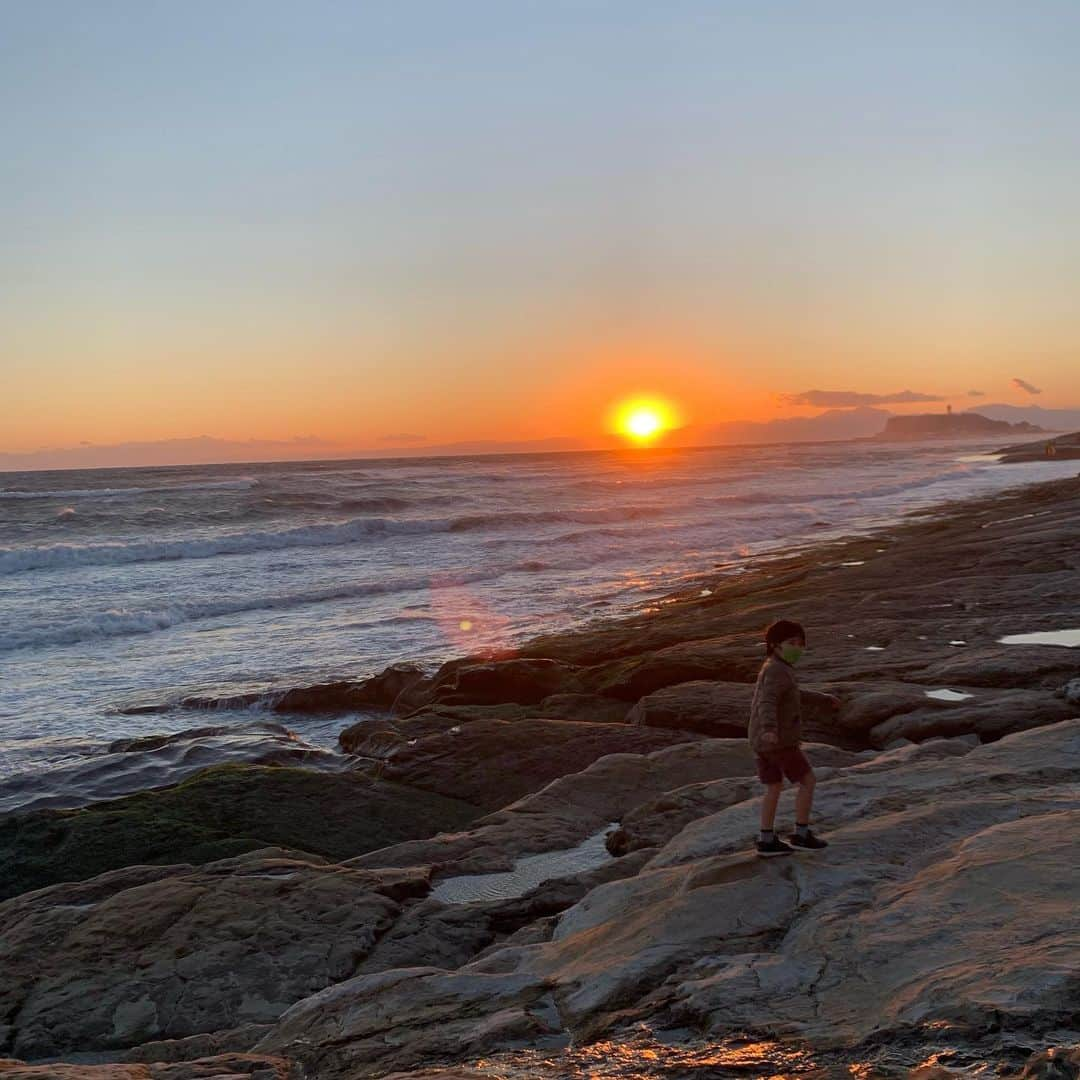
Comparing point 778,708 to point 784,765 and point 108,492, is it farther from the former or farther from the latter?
point 108,492

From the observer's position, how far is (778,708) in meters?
6.80

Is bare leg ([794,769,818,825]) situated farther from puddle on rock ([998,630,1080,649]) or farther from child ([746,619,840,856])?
puddle on rock ([998,630,1080,649])

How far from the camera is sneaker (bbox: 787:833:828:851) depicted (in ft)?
21.2

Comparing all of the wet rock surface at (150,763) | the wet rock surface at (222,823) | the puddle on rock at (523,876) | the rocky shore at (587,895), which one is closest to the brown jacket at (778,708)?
the rocky shore at (587,895)

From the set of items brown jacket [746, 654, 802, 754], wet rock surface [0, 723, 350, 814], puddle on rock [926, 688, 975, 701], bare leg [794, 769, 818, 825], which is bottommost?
wet rock surface [0, 723, 350, 814]

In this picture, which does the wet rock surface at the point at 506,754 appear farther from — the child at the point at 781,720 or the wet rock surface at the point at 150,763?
the child at the point at 781,720

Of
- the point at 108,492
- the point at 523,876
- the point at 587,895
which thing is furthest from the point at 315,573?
the point at 108,492

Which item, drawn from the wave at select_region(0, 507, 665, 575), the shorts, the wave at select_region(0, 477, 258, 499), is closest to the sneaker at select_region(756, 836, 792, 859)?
the shorts

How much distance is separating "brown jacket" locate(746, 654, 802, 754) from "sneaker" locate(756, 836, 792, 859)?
57 cm

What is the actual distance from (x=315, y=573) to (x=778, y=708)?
28.9m

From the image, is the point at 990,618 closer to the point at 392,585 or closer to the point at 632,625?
the point at 632,625

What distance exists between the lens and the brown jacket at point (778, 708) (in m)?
6.78

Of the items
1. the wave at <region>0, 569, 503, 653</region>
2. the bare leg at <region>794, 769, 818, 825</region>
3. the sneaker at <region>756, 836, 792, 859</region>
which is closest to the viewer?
the sneaker at <region>756, 836, 792, 859</region>

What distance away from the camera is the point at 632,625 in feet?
66.3
